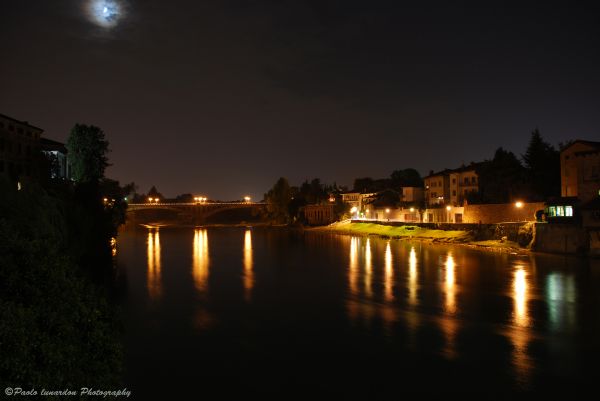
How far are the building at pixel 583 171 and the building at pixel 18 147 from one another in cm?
5636

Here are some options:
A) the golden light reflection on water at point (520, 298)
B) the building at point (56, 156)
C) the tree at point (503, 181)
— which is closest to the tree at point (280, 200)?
A: the tree at point (503, 181)

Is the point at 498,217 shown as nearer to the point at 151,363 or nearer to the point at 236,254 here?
the point at 236,254

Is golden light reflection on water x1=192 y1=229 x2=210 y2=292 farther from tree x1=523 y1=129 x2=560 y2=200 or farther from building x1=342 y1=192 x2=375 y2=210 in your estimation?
building x1=342 y1=192 x2=375 y2=210

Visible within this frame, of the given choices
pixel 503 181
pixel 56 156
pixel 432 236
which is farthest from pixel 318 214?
pixel 56 156

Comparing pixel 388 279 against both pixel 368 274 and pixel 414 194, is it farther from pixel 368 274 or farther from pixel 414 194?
pixel 414 194

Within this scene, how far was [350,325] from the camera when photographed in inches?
938

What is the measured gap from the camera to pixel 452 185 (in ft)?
270

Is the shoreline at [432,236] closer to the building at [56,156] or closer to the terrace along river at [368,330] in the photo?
the terrace along river at [368,330]

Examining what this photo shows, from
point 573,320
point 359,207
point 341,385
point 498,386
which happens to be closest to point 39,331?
point 341,385

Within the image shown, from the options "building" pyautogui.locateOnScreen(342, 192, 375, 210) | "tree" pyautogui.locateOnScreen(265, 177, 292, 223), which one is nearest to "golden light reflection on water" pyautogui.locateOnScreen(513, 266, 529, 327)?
"building" pyautogui.locateOnScreen(342, 192, 375, 210)

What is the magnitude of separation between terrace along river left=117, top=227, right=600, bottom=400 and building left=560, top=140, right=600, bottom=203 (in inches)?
374

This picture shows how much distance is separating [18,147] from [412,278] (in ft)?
139

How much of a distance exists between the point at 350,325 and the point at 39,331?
18.6 meters

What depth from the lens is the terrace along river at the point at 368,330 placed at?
53.1 feet
